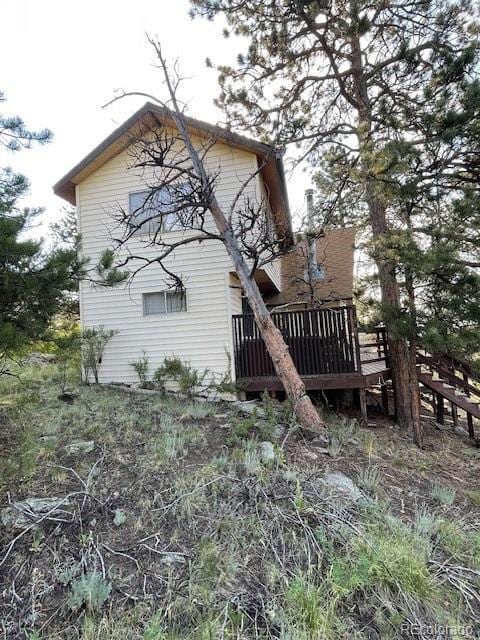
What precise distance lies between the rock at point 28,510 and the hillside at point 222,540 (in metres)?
0.01

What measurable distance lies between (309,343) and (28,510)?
5.80m

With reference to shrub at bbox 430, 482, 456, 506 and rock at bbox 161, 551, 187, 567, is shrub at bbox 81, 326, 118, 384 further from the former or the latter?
shrub at bbox 430, 482, 456, 506

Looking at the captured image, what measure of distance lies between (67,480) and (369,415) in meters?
7.53

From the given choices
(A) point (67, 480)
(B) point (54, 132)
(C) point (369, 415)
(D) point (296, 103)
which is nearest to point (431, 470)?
(C) point (369, 415)

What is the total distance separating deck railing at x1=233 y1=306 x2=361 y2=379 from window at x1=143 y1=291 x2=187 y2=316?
1477 mm

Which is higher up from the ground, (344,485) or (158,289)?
(158,289)

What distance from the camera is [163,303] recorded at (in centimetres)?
913

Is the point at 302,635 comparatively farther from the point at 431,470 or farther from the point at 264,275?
the point at 264,275

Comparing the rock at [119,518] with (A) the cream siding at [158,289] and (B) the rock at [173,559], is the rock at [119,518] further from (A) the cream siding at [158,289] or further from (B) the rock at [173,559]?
(A) the cream siding at [158,289]

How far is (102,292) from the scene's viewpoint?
9414 mm

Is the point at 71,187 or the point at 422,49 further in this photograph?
the point at 71,187

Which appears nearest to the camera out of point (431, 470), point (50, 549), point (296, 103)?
point (50, 549)

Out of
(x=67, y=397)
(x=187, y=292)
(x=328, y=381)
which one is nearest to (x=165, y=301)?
(x=187, y=292)

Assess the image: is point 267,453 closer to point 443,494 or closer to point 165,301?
point 443,494
